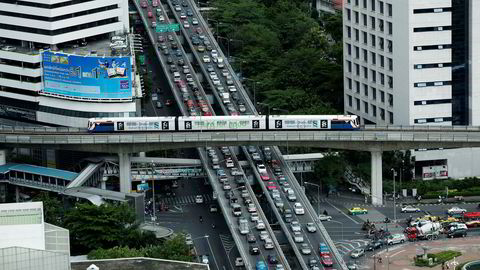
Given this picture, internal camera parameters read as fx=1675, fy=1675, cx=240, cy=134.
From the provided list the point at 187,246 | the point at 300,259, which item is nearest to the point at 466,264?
the point at 300,259

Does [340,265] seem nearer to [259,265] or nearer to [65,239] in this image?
[259,265]

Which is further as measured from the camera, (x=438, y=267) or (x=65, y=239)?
(x=438, y=267)

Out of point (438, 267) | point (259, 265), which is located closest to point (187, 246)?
point (259, 265)

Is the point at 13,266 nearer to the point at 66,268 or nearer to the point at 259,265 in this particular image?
the point at 66,268

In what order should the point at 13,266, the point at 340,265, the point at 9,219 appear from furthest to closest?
the point at 340,265 → the point at 9,219 → the point at 13,266

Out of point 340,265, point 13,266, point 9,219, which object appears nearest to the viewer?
point 13,266

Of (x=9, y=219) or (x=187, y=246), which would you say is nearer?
(x=9, y=219)
